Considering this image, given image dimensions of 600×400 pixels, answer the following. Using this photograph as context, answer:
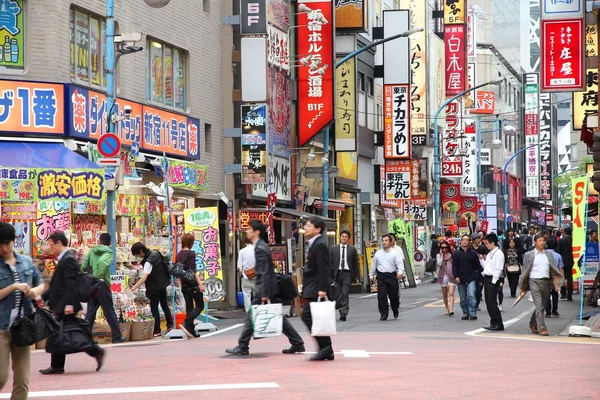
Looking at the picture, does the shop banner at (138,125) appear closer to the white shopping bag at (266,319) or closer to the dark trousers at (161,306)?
the dark trousers at (161,306)

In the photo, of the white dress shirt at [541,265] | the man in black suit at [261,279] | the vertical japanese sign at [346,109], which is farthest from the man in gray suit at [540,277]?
the vertical japanese sign at [346,109]

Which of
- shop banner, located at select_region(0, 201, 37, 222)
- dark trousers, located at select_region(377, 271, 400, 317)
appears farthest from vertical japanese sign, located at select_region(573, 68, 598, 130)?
shop banner, located at select_region(0, 201, 37, 222)

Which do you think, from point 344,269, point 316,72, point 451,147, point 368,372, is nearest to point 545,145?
point 451,147

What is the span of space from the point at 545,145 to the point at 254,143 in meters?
78.0

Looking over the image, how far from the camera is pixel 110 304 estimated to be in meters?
20.2

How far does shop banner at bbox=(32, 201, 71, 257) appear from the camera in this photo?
71.2ft

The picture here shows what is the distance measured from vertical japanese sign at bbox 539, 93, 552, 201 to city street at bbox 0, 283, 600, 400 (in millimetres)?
83745

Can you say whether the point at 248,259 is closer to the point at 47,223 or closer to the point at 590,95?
the point at 47,223

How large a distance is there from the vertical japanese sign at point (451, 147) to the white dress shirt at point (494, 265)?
1565 inches

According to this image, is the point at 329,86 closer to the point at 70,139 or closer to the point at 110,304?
the point at 70,139

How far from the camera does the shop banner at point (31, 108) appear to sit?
2241 cm

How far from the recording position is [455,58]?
204 feet

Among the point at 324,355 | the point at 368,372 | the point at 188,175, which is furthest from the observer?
the point at 188,175

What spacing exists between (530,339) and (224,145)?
14637 millimetres
